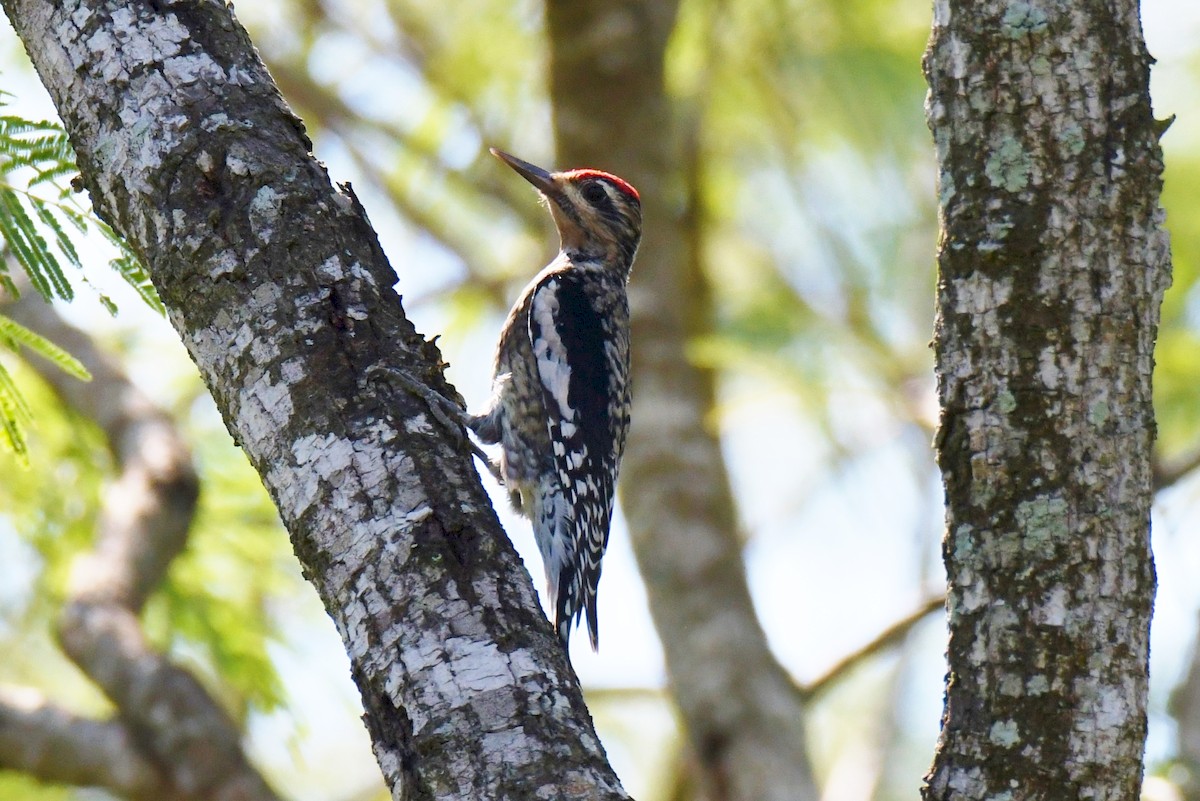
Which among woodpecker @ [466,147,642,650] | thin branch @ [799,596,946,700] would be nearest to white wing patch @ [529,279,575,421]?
woodpecker @ [466,147,642,650]

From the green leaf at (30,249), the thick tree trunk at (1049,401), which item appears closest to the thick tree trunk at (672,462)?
the thick tree trunk at (1049,401)

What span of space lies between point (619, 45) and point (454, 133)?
125 cm

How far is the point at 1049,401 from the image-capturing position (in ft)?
6.26

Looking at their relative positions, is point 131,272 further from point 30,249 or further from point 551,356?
point 551,356

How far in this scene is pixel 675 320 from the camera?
5.60 metres

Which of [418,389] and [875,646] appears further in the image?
[875,646]

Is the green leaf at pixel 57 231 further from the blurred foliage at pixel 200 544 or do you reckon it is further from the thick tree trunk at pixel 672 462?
the thick tree trunk at pixel 672 462

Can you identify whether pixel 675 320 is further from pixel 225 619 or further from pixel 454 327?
pixel 225 619

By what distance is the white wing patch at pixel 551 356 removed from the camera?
429 centimetres

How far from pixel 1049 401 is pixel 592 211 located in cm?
306

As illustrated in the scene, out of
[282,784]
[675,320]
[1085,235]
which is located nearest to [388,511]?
[1085,235]

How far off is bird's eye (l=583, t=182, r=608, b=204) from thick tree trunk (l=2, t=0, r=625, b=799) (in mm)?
2601

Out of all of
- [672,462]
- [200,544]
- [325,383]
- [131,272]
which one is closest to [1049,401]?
[325,383]

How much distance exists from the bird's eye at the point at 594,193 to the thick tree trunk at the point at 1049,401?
2810 mm
